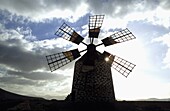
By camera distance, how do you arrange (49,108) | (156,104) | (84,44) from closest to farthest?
(49,108), (156,104), (84,44)

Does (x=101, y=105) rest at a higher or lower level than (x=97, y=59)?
lower

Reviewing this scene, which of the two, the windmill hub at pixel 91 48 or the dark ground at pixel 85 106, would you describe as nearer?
the dark ground at pixel 85 106

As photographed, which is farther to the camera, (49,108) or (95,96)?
(95,96)

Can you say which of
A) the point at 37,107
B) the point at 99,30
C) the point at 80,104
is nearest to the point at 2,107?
the point at 37,107

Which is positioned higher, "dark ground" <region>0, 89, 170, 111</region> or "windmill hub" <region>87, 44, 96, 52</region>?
"windmill hub" <region>87, 44, 96, 52</region>

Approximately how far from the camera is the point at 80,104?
24547mm

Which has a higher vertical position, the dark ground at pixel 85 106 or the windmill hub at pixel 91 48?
the windmill hub at pixel 91 48

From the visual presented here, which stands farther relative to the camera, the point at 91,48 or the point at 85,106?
the point at 91,48

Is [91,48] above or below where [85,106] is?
above

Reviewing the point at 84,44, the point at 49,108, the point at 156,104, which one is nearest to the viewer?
the point at 49,108

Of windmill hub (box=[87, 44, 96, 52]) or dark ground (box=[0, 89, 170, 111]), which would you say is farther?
windmill hub (box=[87, 44, 96, 52])

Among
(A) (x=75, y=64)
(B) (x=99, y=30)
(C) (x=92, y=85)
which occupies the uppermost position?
(B) (x=99, y=30)

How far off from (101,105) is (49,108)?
207 inches

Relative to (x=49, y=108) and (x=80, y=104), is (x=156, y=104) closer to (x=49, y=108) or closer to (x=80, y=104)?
(x=80, y=104)
